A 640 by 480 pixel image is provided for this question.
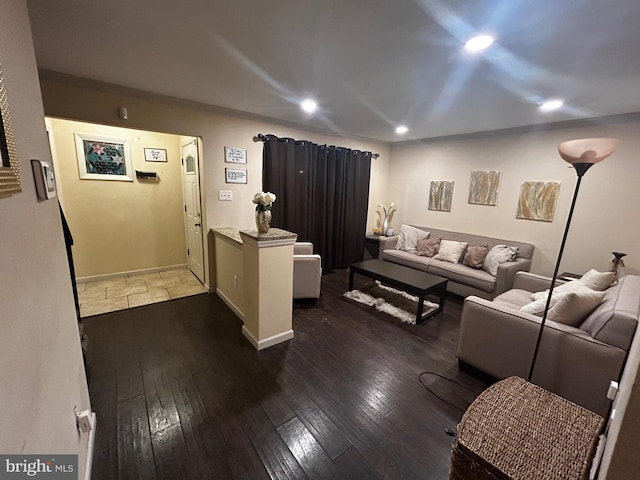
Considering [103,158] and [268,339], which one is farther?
[103,158]

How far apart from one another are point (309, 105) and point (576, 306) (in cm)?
302

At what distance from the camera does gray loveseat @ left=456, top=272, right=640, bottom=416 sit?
159 cm

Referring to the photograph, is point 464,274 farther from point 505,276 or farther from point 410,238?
point 410,238

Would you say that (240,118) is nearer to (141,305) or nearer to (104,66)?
(104,66)

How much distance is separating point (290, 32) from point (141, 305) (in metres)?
3.19

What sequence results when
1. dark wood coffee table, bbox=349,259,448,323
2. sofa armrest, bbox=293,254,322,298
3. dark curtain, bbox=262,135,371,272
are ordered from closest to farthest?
dark wood coffee table, bbox=349,259,448,323, sofa armrest, bbox=293,254,322,298, dark curtain, bbox=262,135,371,272

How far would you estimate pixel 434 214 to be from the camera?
15.4ft

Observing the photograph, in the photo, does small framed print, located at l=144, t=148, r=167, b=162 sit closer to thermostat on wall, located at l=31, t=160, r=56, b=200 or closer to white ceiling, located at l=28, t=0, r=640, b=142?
white ceiling, located at l=28, t=0, r=640, b=142

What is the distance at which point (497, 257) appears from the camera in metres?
3.51

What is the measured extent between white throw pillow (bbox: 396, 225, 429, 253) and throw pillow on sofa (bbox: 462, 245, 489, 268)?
81 centimetres

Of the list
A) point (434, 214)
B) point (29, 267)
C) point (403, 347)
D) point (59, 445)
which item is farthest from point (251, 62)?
point (434, 214)

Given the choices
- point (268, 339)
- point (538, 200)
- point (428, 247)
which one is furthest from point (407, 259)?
point (268, 339)

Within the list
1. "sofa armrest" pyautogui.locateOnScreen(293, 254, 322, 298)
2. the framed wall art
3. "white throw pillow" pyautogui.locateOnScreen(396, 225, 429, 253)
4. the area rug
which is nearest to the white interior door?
"sofa armrest" pyautogui.locateOnScreen(293, 254, 322, 298)

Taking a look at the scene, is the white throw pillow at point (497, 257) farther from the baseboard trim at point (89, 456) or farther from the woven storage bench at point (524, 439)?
the baseboard trim at point (89, 456)
